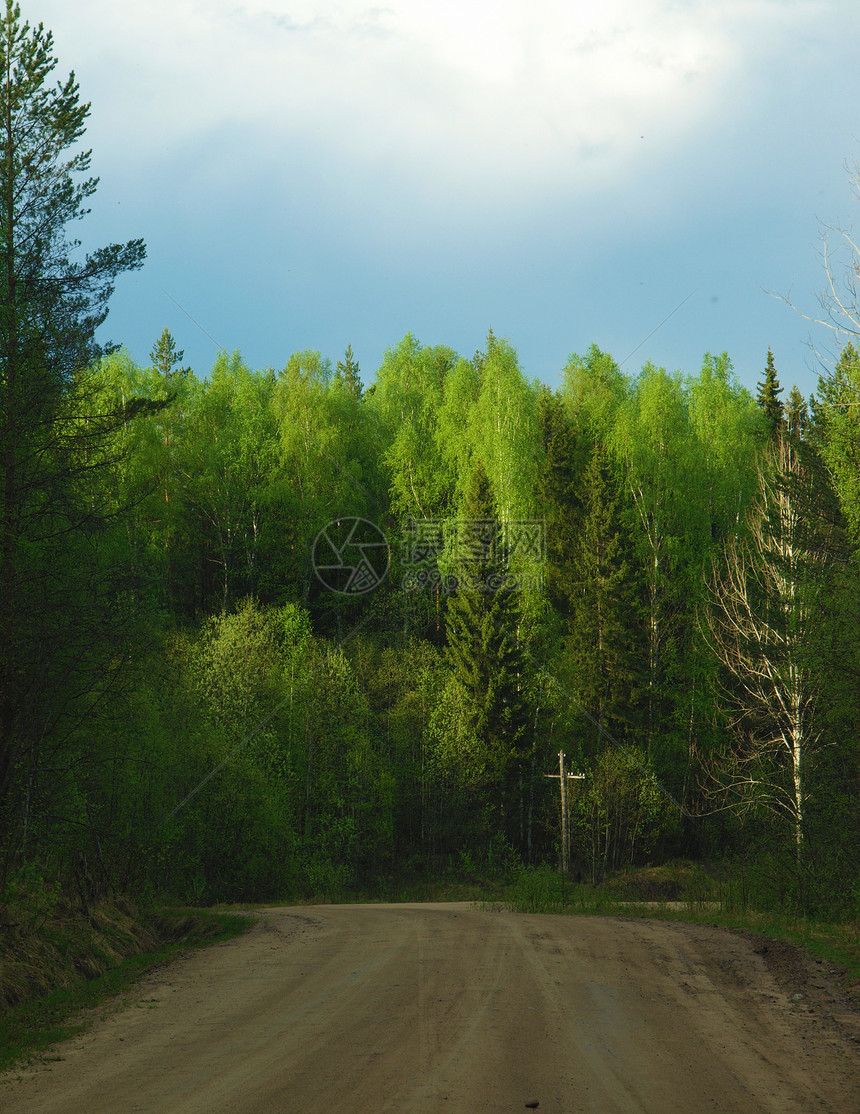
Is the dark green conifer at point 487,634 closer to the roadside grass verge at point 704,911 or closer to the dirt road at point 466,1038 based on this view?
the roadside grass verge at point 704,911

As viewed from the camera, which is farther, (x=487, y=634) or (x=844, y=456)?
(x=487, y=634)

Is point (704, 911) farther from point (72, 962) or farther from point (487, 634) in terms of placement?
point (487, 634)

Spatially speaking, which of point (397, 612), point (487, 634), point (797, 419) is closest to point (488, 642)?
point (487, 634)

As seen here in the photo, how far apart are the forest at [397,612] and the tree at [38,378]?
5 cm

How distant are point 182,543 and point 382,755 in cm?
1210

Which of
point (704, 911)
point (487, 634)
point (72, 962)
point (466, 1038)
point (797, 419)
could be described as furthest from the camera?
point (487, 634)

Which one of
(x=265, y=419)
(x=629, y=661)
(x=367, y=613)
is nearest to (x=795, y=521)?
(x=629, y=661)

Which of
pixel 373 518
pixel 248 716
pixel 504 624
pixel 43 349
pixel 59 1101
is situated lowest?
pixel 59 1101

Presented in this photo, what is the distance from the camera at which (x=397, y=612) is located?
3353cm

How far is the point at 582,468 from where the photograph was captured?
35938mm

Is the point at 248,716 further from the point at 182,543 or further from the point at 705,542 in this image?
the point at 705,542

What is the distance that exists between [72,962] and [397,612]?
24190 millimetres

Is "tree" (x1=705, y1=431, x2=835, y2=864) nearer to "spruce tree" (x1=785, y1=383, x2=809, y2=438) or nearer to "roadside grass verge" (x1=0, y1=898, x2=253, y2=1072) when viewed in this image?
"spruce tree" (x1=785, y1=383, x2=809, y2=438)

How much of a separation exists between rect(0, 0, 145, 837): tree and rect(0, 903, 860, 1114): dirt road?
461cm
